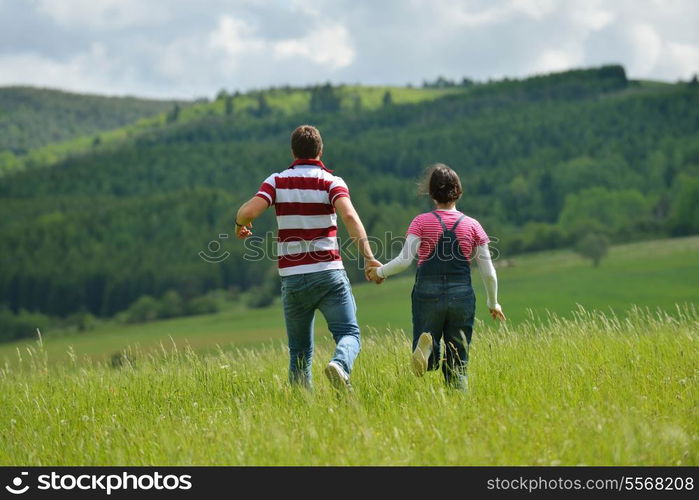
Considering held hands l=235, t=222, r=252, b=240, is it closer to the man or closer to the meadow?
the man

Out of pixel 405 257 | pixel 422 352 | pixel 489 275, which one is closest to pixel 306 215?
pixel 405 257

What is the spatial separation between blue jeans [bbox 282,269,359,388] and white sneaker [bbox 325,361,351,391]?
20 cm

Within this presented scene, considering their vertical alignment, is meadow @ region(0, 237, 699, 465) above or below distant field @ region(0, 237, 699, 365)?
above

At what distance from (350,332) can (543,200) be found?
629 feet

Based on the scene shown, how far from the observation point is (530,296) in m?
101

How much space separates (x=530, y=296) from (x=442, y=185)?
3785 inches

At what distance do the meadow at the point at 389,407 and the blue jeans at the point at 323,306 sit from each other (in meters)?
0.32

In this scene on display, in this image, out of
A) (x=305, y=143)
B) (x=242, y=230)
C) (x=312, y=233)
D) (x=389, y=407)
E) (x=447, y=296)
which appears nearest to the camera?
(x=389, y=407)

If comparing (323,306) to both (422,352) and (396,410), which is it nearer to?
(422,352)

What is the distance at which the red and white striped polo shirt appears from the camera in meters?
6.70

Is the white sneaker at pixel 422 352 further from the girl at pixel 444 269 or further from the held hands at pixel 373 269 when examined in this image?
the held hands at pixel 373 269

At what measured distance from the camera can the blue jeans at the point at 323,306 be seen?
6.68m

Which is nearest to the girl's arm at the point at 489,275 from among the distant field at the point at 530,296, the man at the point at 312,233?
the man at the point at 312,233

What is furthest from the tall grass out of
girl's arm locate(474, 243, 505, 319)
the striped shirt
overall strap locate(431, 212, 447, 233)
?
overall strap locate(431, 212, 447, 233)
